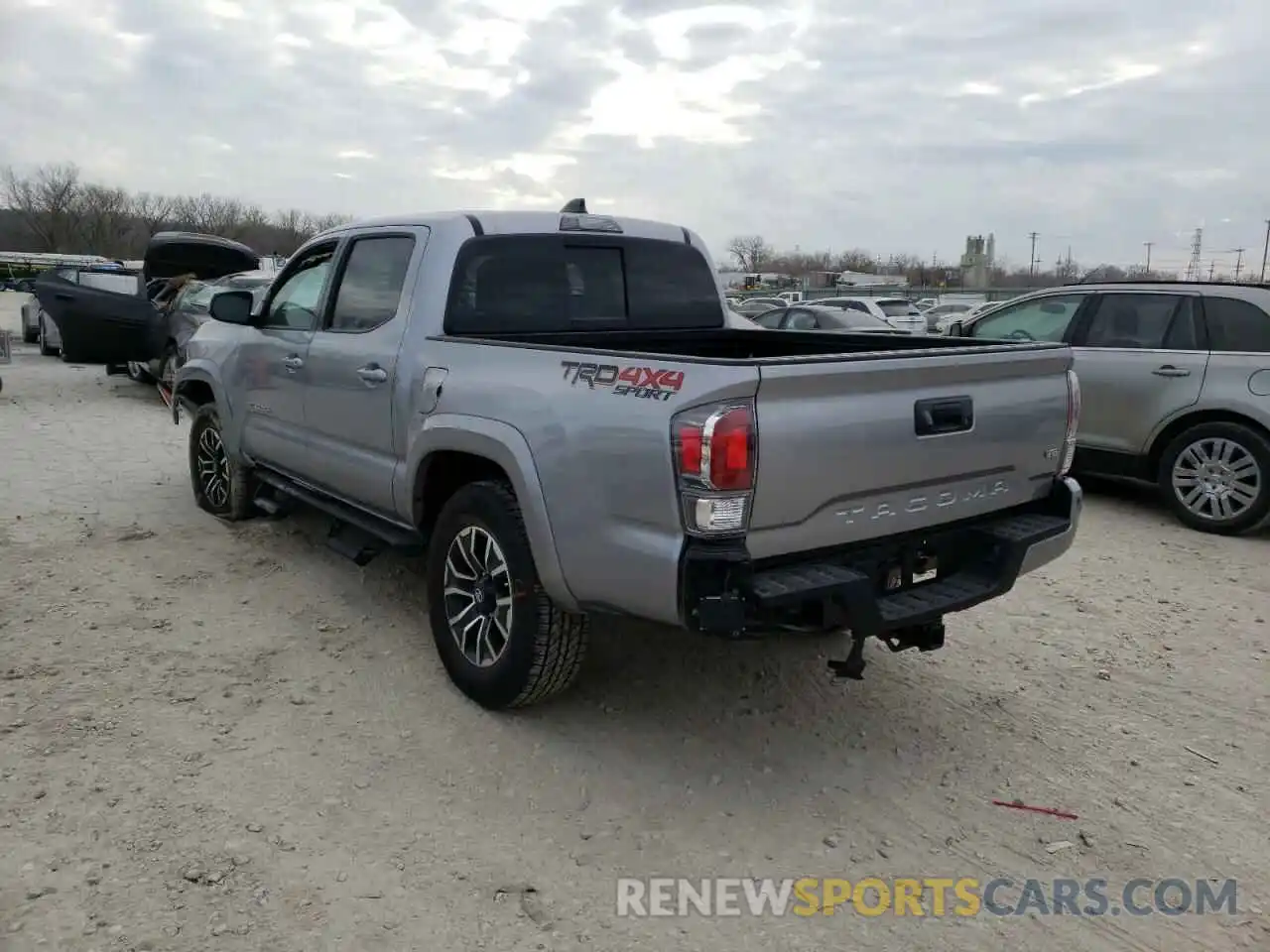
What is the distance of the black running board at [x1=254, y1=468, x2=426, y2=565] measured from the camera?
4359mm

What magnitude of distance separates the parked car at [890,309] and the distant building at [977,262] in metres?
44.2

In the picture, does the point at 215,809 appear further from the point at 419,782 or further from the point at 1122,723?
the point at 1122,723

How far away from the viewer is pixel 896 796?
3.39 m

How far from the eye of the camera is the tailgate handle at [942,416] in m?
3.23

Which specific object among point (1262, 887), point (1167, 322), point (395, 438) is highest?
point (1167, 322)

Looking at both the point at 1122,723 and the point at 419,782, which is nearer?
the point at 419,782

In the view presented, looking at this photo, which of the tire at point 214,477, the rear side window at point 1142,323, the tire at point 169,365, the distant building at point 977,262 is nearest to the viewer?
the tire at point 214,477

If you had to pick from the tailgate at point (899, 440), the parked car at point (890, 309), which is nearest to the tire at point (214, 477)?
the tailgate at point (899, 440)

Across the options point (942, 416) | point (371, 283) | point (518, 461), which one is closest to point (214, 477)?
point (371, 283)

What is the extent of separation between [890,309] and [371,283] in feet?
66.3

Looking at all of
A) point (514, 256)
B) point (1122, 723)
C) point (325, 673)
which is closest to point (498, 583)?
point (325, 673)

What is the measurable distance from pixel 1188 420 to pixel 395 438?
606cm

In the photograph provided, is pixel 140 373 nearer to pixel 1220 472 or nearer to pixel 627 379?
pixel 627 379

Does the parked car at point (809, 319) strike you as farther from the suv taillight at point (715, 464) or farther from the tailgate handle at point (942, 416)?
the suv taillight at point (715, 464)
